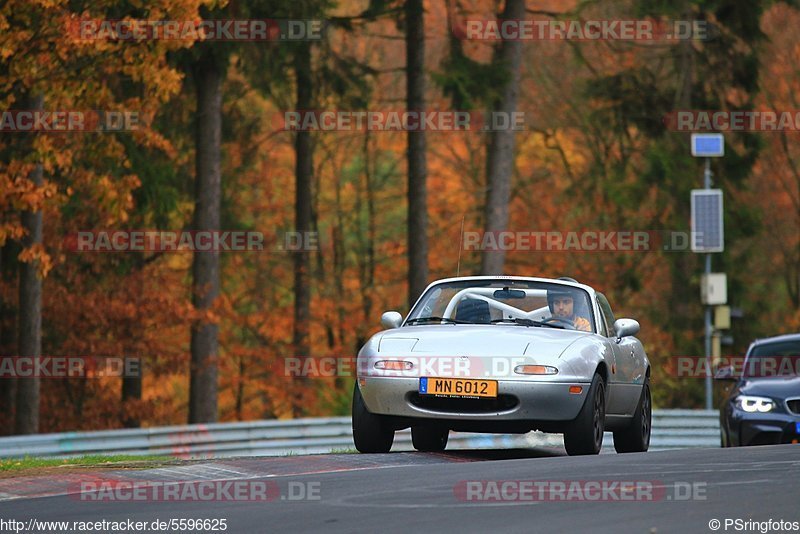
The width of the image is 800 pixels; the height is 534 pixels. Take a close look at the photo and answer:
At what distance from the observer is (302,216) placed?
41.5 m

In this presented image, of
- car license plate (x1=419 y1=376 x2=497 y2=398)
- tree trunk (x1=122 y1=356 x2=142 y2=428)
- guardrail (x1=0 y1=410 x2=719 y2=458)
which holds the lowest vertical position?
tree trunk (x1=122 y1=356 x2=142 y2=428)

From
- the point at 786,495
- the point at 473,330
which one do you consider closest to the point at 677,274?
the point at 473,330

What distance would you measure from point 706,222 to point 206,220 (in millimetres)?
10421

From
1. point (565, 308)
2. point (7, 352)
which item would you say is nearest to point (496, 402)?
point (565, 308)

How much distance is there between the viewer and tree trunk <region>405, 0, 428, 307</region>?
33.8 metres

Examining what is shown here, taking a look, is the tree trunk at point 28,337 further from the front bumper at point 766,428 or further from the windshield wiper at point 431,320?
the windshield wiper at point 431,320

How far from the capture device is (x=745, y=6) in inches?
1535

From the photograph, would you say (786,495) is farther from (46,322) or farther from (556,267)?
(556,267)

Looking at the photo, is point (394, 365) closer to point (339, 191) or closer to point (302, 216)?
point (302, 216)

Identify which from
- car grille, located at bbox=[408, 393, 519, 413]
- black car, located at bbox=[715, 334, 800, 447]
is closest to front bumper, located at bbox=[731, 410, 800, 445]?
black car, located at bbox=[715, 334, 800, 447]

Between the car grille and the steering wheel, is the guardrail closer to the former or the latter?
the steering wheel

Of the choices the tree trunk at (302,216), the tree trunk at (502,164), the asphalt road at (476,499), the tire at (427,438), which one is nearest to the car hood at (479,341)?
the asphalt road at (476,499)

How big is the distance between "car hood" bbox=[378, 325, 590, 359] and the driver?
459 millimetres

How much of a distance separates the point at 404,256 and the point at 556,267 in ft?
17.5
